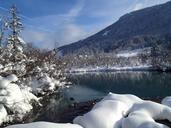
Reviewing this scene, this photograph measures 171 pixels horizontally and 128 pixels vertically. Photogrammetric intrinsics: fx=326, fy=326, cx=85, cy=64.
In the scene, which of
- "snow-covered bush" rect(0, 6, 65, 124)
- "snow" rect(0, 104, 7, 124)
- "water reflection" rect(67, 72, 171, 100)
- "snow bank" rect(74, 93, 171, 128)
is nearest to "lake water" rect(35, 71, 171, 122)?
"water reflection" rect(67, 72, 171, 100)

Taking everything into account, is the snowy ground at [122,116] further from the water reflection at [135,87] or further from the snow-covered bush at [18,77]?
the water reflection at [135,87]

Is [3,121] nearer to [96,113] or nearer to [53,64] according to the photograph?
[96,113]

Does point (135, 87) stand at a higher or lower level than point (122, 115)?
lower

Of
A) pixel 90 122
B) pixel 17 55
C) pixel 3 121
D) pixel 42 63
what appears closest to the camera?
pixel 90 122

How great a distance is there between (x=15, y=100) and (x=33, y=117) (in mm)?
6462

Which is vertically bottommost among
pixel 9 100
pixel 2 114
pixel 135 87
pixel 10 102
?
pixel 135 87

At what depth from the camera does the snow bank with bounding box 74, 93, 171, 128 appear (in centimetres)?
1977

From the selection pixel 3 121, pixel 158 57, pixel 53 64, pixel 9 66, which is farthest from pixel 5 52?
pixel 158 57

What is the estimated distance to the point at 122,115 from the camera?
75.2 ft

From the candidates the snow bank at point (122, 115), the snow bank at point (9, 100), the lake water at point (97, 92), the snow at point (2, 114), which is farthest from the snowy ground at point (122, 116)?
the snow at point (2, 114)

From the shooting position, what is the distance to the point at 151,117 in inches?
853

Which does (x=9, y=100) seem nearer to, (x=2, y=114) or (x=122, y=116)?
(x=2, y=114)

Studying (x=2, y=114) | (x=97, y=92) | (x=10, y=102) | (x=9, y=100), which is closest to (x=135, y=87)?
(x=97, y=92)

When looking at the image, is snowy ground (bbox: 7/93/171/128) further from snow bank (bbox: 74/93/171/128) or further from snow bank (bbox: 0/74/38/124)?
snow bank (bbox: 0/74/38/124)
